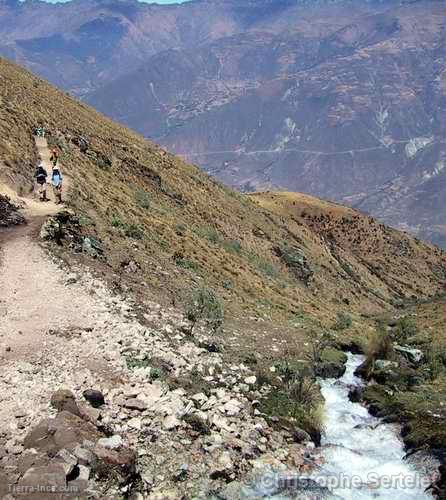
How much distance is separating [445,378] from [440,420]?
6989 mm

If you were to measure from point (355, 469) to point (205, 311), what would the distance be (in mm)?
10776

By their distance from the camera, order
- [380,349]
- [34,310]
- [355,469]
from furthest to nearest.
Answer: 1. [380,349]
2. [34,310]
3. [355,469]

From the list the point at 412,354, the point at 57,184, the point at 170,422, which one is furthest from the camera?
the point at 57,184

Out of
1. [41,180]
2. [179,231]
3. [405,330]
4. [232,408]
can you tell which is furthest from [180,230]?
[232,408]

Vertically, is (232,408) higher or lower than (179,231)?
lower

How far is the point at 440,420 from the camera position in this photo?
21.4 metres

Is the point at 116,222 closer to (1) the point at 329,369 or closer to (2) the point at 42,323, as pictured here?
(2) the point at 42,323

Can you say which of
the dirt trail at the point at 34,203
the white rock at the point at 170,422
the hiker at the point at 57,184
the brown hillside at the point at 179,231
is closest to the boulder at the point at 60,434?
the white rock at the point at 170,422

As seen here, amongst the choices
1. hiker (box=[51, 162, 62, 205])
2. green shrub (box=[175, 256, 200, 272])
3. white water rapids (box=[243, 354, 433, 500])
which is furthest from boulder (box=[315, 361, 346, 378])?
hiker (box=[51, 162, 62, 205])

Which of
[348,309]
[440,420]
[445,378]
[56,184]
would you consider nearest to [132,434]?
[440,420]

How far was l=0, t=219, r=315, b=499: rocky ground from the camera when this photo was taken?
14.5 m

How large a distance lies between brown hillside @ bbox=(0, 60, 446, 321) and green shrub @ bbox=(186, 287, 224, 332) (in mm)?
1413

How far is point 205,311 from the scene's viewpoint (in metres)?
27.1

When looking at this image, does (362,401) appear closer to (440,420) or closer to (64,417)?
(440,420)
